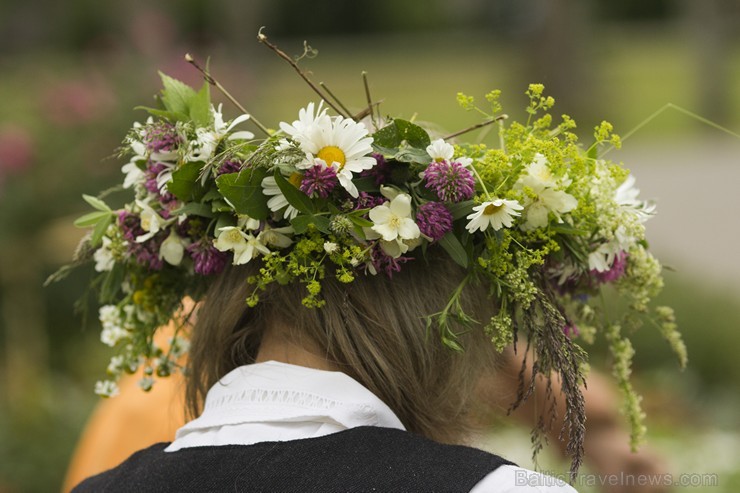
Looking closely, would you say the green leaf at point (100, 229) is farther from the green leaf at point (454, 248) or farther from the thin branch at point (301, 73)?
the green leaf at point (454, 248)

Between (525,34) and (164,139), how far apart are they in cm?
1223

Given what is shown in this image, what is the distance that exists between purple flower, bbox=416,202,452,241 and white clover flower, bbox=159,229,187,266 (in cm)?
47

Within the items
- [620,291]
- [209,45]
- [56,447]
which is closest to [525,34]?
[209,45]

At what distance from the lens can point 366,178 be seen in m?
1.55

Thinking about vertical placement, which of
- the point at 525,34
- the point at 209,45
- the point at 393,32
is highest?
the point at 393,32

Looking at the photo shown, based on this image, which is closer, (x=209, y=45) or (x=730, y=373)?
(x=730, y=373)

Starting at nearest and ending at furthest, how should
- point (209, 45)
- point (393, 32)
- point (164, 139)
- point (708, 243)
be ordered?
point (164, 139)
point (209, 45)
point (708, 243)
point (393, 32)

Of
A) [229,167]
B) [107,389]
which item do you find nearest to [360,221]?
[229,167]

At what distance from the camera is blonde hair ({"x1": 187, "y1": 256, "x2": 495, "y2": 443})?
1.56 meters

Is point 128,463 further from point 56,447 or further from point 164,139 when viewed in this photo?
point 56,447

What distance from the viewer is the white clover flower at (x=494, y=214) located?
1.46 metres

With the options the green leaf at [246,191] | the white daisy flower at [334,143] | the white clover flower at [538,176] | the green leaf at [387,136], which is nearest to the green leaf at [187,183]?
Result: the green leaf at [246,191]

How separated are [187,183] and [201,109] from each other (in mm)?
171

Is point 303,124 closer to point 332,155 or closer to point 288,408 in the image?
point 332,155
